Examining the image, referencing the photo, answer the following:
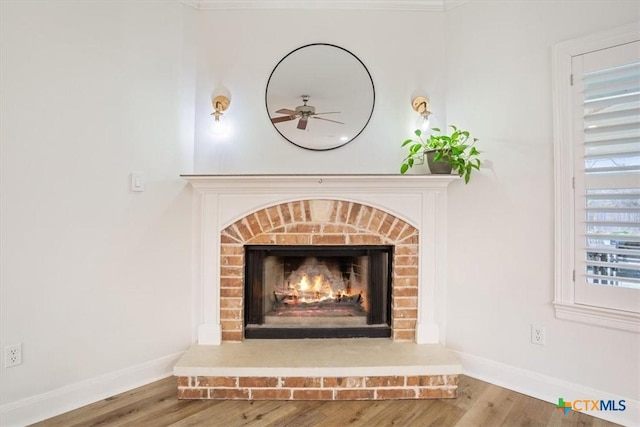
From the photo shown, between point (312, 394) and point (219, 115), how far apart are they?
194 centimetres

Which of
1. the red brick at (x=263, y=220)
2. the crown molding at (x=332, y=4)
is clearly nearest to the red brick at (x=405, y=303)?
the red brick at (x=263, y=220)

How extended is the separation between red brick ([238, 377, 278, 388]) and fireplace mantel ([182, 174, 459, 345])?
41 centimetres

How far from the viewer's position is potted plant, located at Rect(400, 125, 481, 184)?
2067 millimetres

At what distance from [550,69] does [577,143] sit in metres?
0.49

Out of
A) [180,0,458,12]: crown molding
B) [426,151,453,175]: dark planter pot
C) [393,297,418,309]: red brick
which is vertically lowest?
[393,297,418,309]: red brick

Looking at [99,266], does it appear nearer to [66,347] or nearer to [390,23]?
[66,347]

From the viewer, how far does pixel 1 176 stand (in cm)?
158

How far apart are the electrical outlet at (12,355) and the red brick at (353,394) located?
1726 millimetres

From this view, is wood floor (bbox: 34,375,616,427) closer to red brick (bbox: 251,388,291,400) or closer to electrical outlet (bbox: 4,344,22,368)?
red brick (bbox: 251,388,291,400)

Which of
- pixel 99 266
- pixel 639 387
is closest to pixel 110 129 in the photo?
pixel 99 266

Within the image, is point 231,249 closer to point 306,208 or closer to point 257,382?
point 306,208

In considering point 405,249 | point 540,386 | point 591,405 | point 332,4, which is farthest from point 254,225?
point 591,405

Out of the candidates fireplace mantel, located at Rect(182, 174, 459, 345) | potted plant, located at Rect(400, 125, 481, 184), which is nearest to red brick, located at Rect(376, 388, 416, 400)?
fireplace mantel, located at Rect(182, 174, 459, 345)

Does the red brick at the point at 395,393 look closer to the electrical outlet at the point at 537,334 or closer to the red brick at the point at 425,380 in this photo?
the red brick at the point at 425,380
